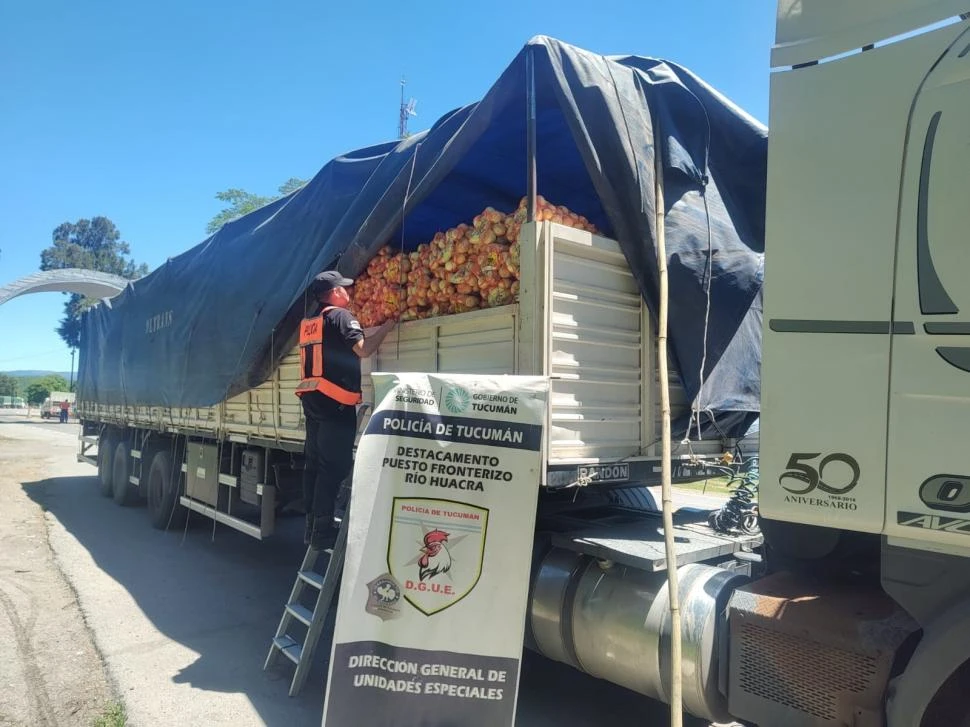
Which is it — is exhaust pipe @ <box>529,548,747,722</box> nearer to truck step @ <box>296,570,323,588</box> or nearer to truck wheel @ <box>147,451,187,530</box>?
truck step @ <box>296,570,323,588</box>

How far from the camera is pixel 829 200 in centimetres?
229

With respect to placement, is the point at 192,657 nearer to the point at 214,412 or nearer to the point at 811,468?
the point at 214,412

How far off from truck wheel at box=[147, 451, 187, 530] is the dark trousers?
497cm

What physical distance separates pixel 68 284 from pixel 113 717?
29.2 metres

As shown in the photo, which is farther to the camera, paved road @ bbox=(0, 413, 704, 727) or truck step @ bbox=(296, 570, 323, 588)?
truck step @ bbox=(296, 570, 323, 588)

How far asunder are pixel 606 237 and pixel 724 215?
790mm

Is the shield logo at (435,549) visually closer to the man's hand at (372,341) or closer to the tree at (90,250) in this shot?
the man's hand at (372,341)

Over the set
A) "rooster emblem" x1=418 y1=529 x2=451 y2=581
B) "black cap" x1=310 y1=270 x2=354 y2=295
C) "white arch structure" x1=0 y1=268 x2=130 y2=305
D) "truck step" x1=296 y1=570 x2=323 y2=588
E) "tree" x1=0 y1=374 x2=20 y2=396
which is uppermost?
"white arch structure" x1=0 y1=268 x2=130 y2=305

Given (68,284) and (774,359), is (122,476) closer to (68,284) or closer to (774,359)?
(774,359)

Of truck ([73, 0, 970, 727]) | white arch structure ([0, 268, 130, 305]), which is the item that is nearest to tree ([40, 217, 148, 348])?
white arch structure ([0, 268, 130, 305])

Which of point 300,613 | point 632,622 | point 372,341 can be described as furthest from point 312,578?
point 632,622

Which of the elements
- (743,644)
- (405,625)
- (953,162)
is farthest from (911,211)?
(405,625)

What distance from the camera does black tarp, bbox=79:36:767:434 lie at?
3412 millimetres

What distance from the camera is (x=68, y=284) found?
2806 centimetres
